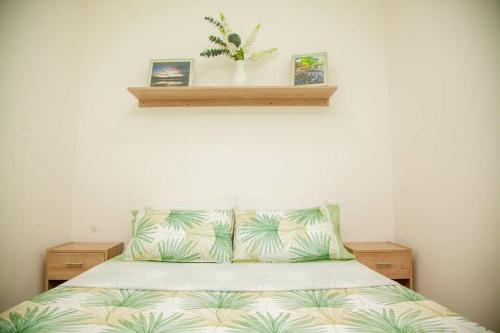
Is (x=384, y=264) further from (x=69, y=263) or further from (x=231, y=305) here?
(x=69, y=263)

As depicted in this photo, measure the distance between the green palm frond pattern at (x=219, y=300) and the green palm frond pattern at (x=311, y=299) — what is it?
0.40 ft

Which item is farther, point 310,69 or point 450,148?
point 310,69

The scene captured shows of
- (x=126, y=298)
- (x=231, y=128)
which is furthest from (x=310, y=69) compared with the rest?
(x=126, y=298)

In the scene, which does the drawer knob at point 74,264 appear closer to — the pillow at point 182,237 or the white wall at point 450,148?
the pillow at point 182,237

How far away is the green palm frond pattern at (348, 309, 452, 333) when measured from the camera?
859 millimetres

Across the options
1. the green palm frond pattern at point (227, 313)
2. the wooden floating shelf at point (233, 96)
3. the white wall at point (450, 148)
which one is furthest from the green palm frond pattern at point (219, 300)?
the wooden floating shelf at point (233, 96)

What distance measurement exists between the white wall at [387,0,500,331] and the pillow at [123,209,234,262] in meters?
1.37

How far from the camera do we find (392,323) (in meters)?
0.91

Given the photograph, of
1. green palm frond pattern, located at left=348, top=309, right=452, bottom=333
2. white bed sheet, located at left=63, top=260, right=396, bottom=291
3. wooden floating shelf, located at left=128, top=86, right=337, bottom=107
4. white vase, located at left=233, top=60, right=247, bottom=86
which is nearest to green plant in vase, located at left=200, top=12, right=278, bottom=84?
white vase, located at left=233, top=60, right=247, bottom=86

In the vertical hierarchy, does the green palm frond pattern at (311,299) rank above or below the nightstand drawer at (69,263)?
above

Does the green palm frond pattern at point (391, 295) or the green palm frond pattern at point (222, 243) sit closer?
the green palm frond pattern at point (391, 295)

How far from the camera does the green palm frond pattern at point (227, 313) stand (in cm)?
88

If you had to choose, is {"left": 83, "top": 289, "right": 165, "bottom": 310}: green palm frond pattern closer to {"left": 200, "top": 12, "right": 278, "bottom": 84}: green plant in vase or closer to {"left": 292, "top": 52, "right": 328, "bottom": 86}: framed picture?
{"left": 200, "top": 12, "right": 278, "bottom": 84}: green plant in vase

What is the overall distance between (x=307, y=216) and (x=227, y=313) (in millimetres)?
993
